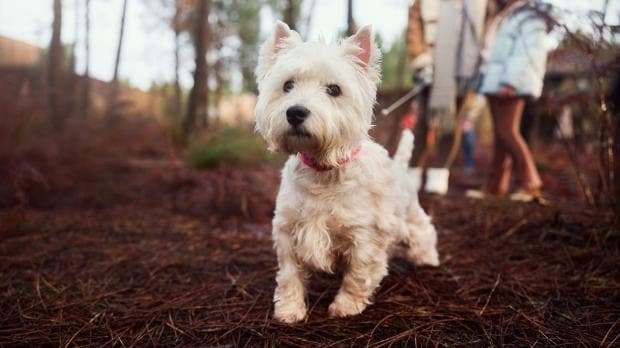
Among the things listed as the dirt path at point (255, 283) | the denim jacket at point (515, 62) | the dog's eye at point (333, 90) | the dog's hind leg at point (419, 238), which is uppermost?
the denim jacket at point (515, 62)

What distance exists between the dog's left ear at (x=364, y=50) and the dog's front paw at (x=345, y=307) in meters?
1.32

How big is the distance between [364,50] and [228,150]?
186 inches

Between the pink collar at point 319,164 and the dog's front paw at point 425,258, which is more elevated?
the pink collar at point 319,164

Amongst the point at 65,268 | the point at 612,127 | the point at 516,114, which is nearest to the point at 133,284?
the point at 65,268

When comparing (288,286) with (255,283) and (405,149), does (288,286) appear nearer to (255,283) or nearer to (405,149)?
(255,283)

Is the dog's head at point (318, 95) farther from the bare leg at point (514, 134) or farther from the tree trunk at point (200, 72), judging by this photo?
the tree trunk at point (200, 72)

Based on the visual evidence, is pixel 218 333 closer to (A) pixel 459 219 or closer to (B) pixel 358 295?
(B) pixel 358 295

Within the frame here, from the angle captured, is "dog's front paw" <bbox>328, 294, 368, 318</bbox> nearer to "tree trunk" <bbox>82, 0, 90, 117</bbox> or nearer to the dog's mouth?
the dog's mouth

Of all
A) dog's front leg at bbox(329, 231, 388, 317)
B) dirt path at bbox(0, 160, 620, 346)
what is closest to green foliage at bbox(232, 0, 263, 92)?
dirt path at bbox(0, 160, 620, 346)

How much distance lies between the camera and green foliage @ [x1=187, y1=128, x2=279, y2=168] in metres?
6.76

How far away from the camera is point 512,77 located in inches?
187

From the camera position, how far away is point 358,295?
8.07 ft

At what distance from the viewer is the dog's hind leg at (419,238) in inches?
124

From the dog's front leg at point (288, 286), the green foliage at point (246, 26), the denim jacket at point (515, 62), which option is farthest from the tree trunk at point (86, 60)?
the dog's front leg at point (288, 286)
